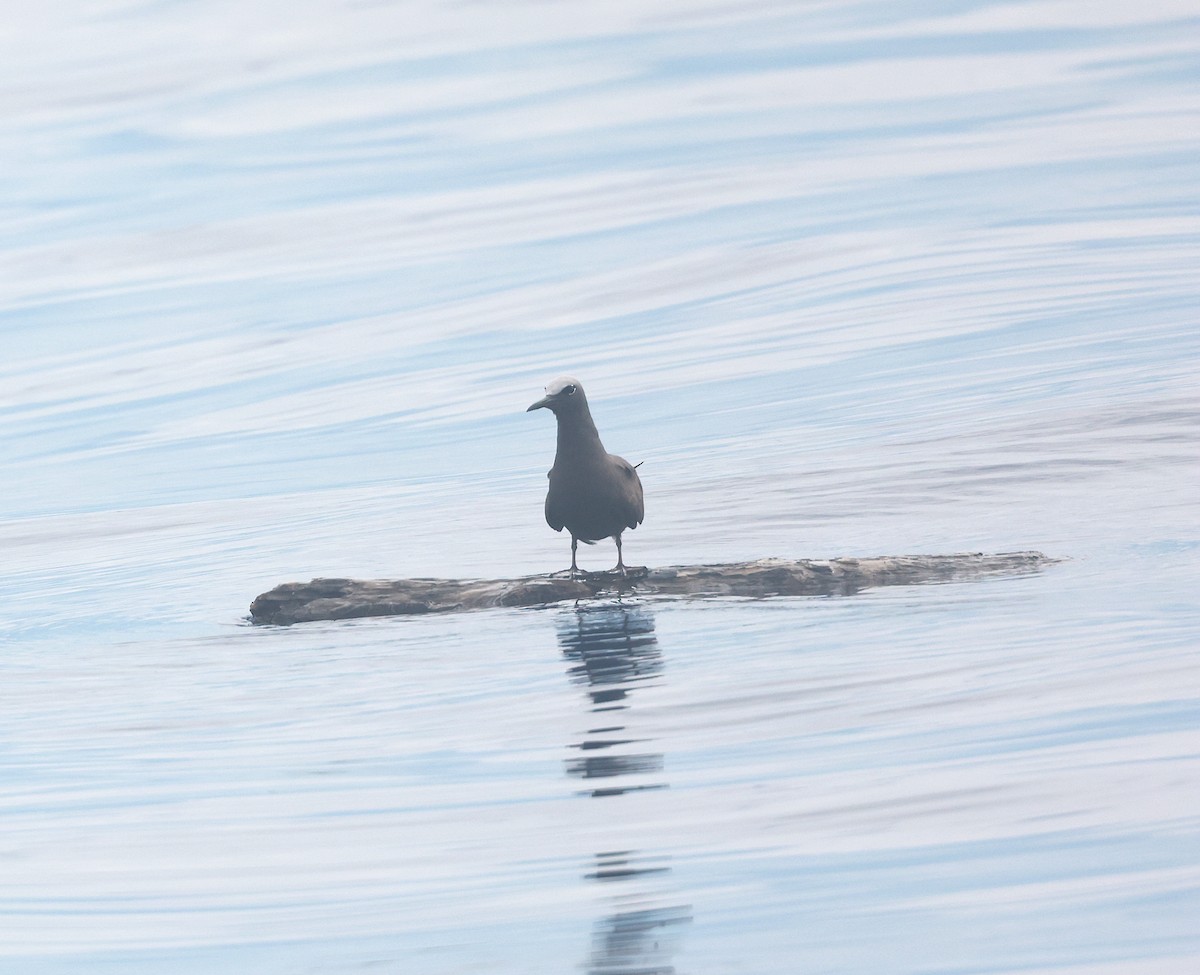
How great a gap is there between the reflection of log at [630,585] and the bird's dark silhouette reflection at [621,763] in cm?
59

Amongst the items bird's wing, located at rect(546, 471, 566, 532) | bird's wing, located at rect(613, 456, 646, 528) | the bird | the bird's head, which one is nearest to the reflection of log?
bird's wing, located at rect(546, 471, 566, 532)

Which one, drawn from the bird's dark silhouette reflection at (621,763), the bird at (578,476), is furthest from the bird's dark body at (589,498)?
the bird's dark silhouette reflection at (621,763)

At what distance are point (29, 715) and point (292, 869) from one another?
541 cm

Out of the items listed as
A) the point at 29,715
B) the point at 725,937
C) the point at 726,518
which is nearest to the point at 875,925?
the point at 725,937

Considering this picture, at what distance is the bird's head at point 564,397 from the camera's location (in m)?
15.0

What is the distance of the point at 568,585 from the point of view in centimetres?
1441

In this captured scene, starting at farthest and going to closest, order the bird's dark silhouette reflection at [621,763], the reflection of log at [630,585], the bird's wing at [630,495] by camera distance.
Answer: the bird's wing at [630,495] → the reflection of log at [630,585] → the bird's dark silhouette reflection at [621,763]

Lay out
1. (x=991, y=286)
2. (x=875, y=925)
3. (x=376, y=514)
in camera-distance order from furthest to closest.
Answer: (x=991, y=286) → (x=376, y=514) → (x=875, y=925)

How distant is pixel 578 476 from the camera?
15.1m

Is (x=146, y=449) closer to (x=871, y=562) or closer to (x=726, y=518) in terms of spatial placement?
(x=726, y=518)

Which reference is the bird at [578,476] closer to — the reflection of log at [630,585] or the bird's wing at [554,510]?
the bird's wing at [554,510]

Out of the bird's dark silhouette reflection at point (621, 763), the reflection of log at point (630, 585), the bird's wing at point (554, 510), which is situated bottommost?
the bird's dark silhouette reflection at point (621, 763)

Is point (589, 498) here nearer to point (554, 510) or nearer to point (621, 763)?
point (554, 510)

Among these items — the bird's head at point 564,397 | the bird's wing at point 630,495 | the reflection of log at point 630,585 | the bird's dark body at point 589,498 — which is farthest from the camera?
the bird's wing at point 630,495
